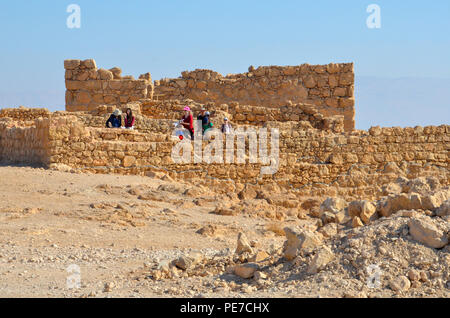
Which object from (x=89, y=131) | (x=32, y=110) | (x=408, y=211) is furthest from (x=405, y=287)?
(x=32, y=110)

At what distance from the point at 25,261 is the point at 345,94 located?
15.3 meters

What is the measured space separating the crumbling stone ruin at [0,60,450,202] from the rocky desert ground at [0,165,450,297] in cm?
171

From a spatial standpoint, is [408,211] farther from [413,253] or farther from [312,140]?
[312,140]

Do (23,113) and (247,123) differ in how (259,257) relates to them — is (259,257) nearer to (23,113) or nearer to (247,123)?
(247,123)

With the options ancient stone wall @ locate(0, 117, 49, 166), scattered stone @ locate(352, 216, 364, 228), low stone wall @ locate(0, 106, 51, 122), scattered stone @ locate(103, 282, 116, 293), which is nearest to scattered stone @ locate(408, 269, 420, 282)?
scattered stone @ locate(352, 216, 364, 228)

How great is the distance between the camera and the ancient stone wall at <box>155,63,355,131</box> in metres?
19.7

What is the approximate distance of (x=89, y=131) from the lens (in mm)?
11211

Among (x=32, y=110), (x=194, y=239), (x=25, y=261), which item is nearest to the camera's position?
(x=25, y=261)

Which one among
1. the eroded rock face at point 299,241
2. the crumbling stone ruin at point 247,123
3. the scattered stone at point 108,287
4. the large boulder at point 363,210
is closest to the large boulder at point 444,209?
the large boulder at point 363,210

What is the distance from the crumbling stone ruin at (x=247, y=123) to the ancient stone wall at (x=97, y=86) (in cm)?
3

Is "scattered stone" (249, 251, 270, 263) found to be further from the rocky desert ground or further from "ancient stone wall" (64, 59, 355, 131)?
"ancient stone wall" (64, 59, 355, 131)

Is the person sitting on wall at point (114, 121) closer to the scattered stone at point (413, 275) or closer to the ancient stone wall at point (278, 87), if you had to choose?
the ancient stone wall at point (278, 87)

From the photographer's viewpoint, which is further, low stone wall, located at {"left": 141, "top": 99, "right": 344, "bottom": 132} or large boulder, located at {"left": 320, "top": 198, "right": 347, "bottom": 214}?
low stone wall, located at {"left": 141, "top": 99, "right": 344, "bottom": 132}

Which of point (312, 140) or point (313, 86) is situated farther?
point (313, 86)
